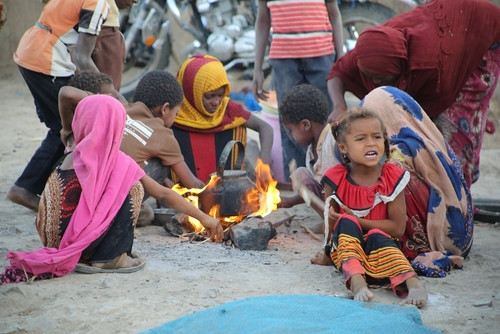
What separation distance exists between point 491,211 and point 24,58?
3.69 meters

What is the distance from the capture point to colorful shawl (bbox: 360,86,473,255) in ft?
14.0

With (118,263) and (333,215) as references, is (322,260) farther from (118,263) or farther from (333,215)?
(118,263)

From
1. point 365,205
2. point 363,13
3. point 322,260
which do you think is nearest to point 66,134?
point 322,260

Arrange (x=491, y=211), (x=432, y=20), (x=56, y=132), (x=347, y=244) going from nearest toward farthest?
1. (x=347, y=244)
2. (x=432, y=20)
3. (x=56, y=132)
4. (x=491, y=211)

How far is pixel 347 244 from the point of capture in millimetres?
3865

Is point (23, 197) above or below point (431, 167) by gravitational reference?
below


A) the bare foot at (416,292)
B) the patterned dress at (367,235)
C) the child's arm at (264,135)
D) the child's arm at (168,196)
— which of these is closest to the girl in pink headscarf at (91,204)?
the child's arm at (168,196)

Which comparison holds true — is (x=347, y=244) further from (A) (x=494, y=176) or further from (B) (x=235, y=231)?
(A) (x=494, y=176)

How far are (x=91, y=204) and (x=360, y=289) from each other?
1.43m

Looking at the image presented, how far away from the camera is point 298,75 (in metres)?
6.25

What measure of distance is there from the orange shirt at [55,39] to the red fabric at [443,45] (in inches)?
76.7

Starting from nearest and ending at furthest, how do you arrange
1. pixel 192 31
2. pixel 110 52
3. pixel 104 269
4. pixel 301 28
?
pixel 104 269, pixel 110 52, pixel 301 28, pixel 192 31

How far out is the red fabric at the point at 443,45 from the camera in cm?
501

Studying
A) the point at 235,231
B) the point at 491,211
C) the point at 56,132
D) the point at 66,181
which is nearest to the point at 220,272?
the point at 235,231
